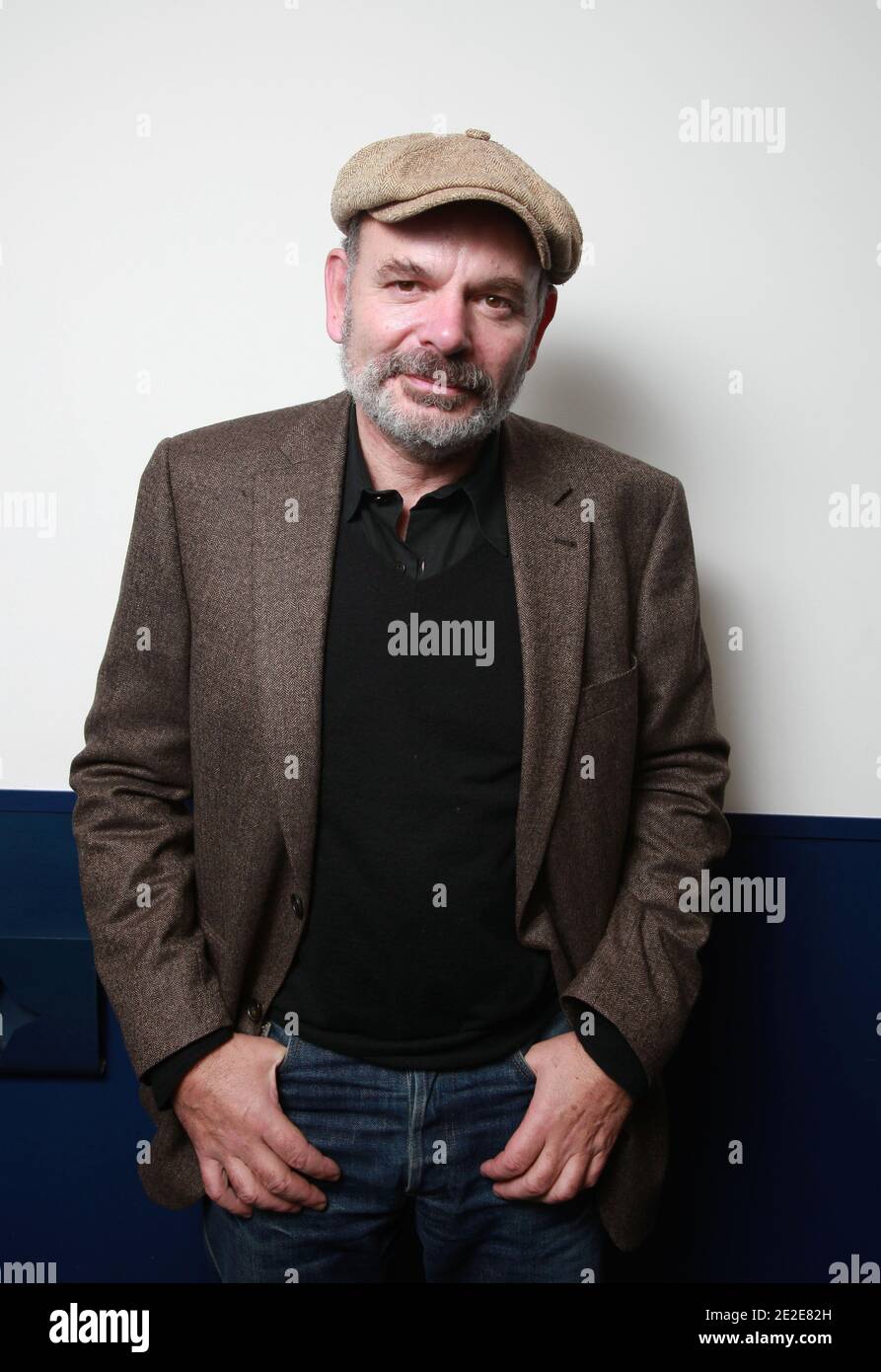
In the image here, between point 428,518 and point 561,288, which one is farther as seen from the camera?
point 561,288

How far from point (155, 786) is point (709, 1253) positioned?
4.70 ft

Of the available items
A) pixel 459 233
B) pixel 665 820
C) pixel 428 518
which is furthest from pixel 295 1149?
pixel 459 233

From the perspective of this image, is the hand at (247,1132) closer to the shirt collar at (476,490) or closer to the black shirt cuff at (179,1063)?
the black shirt cuff at (179,1063)

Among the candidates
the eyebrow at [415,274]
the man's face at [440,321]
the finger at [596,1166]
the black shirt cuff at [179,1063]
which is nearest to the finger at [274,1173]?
the black shirt cuff at [179,1063]

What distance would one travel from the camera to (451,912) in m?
1.34

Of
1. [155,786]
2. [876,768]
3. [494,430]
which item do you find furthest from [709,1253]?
[494,430]

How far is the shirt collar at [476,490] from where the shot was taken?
4.54 feet

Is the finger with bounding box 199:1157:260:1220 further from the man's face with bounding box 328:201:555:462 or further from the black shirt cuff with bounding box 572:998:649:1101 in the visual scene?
the man's face with bounding box 328:201:555:462

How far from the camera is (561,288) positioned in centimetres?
180

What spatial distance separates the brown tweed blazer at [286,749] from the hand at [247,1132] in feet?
0.17

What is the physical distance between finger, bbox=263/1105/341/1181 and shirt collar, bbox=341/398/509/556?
77 centimetres

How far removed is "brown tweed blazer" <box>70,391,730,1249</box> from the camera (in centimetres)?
132

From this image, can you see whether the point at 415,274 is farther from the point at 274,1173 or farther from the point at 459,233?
the point at 274,1173

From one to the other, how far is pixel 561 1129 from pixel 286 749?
60 centimetres
